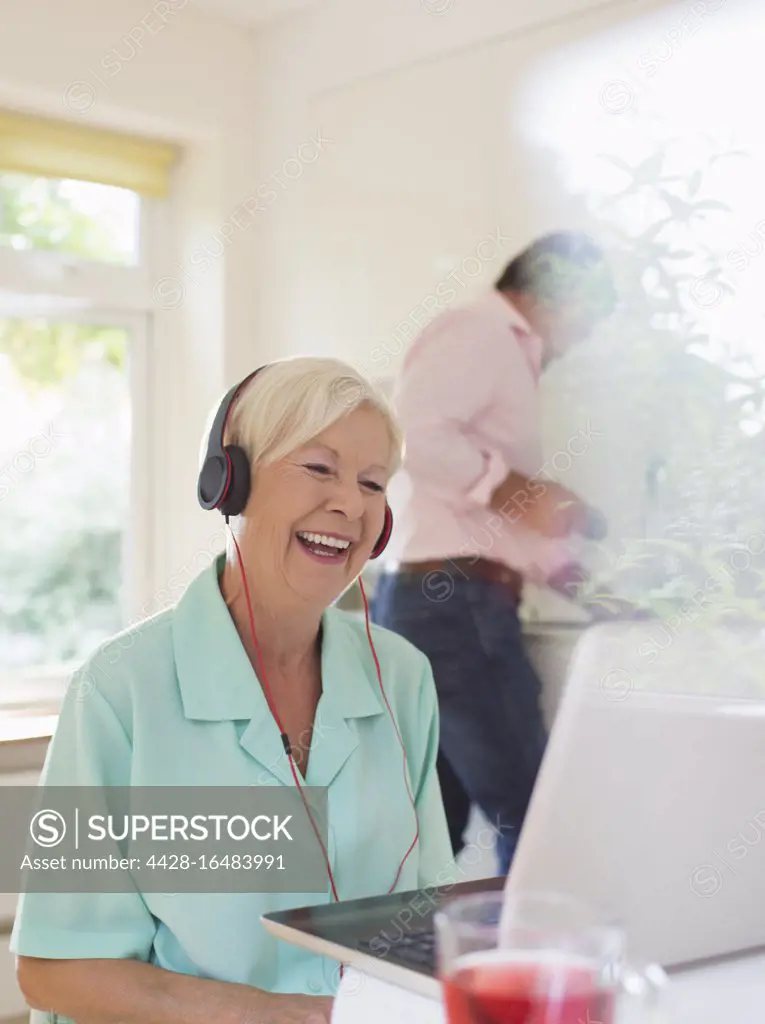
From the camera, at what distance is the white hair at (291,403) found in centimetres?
142

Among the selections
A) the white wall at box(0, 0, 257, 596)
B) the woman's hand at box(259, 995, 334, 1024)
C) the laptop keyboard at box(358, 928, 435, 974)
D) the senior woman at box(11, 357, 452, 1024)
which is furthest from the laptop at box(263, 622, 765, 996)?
the white wall at box(0, 0, 257, 596)

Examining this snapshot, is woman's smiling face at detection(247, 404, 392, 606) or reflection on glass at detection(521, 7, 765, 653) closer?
woman's smiling face at detection(247, 404, 392, 606)

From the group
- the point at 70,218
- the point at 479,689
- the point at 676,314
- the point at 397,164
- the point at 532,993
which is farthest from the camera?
the point at 70,218

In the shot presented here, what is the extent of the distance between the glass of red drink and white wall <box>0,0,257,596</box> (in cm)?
289

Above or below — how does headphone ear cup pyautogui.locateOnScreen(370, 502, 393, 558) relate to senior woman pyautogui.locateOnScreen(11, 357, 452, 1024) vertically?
above

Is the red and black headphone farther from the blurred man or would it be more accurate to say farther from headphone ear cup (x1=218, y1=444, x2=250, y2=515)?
the blurred man

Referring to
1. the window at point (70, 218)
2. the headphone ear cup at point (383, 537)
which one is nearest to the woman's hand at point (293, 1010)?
the headphone ear cup at point (383, 537)

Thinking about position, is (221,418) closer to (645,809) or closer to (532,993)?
(645,809)

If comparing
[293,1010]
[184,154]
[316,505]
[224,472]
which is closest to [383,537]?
[316,505]

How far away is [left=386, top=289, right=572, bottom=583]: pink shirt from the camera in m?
2.73

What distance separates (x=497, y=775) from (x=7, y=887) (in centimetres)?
109

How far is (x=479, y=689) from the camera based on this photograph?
2.81 meters

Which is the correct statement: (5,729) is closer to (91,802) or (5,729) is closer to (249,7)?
(91,802)

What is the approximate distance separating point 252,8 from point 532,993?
339cm
